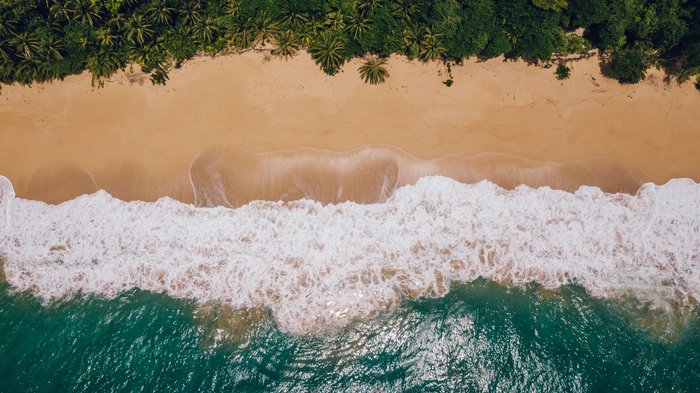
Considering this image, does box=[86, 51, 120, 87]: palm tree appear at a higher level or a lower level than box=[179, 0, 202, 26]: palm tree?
lower

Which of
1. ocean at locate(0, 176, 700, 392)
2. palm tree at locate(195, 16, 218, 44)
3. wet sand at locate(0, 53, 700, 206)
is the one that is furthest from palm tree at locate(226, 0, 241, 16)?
ocean at locate(0, 176, 700, 392)

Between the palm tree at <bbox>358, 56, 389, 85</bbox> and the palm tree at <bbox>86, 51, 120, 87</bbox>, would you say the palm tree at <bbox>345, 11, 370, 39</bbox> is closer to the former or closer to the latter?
the palm tree at <bbox>358, 56, 389, 85</bbox>

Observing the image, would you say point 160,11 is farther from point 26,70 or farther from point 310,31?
point 26,70

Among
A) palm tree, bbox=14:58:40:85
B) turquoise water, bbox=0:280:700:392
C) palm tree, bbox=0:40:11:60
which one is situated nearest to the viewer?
turquoise water, bbox=0:280:700:392

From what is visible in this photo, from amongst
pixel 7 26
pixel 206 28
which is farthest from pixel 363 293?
pixel 7 26

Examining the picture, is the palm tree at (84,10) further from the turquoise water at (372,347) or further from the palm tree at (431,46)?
the palm tree at (431,46)

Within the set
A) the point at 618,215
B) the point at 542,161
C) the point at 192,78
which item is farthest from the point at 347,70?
the point at 618,215

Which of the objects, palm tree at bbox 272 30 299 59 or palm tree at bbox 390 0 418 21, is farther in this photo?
palm tree at bbox 272 30 299 59
